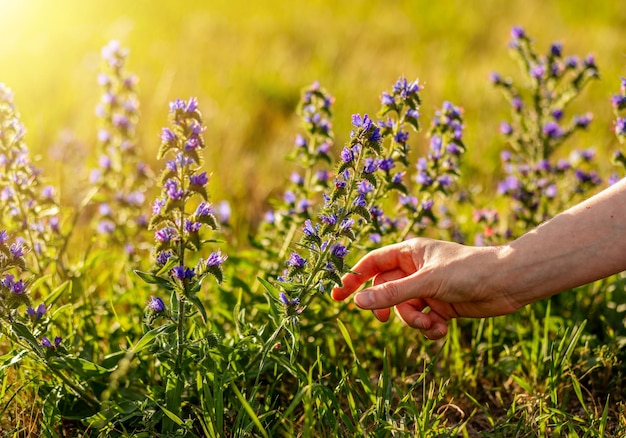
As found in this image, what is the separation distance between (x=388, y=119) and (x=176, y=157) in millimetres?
1074

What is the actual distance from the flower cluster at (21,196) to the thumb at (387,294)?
5.02 ft

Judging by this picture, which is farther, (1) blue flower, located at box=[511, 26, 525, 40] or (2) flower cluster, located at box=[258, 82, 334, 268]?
(1) blue flower, located at box=[511, 26, 525, 40]

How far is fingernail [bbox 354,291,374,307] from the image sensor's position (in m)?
2.46

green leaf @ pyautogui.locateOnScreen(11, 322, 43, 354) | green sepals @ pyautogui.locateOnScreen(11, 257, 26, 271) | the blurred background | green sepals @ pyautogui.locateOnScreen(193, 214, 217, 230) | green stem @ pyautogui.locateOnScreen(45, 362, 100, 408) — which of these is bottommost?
green stem @ pyautogui.locateOnScreen(45, 362, 100, 408)

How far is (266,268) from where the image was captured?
3426mm

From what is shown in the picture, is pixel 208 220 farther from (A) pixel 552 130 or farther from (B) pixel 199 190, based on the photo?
(A) pixel 552 130

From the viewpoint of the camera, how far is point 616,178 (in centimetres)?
355

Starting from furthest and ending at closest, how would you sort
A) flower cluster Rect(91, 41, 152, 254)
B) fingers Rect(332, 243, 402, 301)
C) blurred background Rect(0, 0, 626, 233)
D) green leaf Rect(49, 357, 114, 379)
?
blurred background Rect(0, 0, 626, 233), flower cluster Rect(91, 41, 152, 254), fingers Rect(332, 243, 402, 301), green leaf Rect(49, 357, 114, 379)

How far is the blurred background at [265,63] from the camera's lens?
5648 mm

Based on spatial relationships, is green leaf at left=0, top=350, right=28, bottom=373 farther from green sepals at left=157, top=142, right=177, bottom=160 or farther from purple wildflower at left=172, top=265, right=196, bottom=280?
green sepals at left=157, top=142, right=177, bottom=160

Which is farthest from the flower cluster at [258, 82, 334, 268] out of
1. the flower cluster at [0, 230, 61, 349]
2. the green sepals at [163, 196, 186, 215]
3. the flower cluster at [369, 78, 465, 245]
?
the flower cluster at [0, 230, 61, 349]

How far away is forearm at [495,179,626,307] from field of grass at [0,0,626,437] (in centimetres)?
36

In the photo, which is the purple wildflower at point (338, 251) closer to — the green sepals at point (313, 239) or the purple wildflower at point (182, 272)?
the green sepals at point (313, 239)

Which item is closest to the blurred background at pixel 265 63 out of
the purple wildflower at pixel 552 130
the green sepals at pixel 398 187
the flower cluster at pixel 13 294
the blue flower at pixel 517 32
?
the purple wildflower at pixel 552 130
